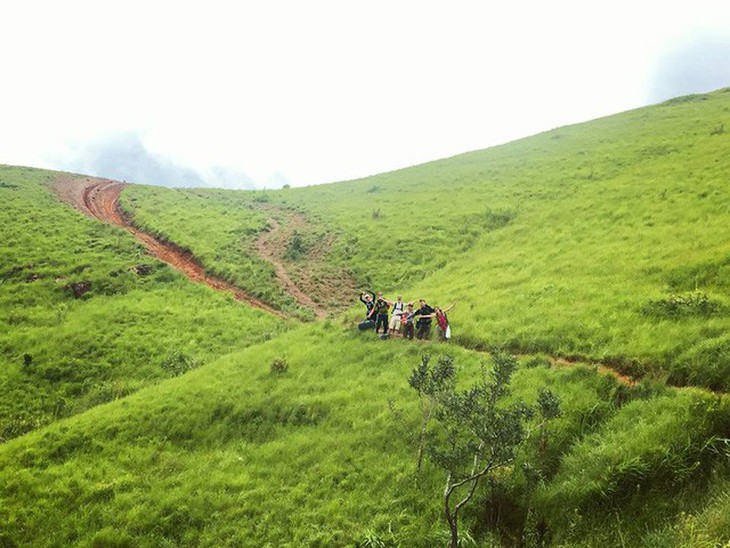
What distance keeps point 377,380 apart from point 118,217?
43.2 m

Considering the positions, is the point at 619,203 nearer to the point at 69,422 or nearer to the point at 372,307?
the point at 372,307

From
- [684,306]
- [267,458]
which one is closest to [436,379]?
[267,458]

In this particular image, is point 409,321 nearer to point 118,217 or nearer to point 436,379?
point 436,379

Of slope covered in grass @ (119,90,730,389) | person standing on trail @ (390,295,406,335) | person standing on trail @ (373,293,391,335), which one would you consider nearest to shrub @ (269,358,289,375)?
person standing on trail @ (373,293,391,335)

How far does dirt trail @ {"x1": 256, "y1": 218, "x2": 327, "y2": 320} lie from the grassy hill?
146cm

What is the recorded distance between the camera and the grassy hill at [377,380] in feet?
39.1

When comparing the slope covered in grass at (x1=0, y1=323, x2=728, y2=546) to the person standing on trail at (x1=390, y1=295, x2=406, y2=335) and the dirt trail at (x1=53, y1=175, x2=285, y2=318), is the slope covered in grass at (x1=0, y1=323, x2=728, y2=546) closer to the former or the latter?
the person standing on trail at (x1=390, y1=295, x2=406, y2=335)

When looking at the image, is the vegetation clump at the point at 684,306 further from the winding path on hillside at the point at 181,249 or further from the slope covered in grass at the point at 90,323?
the slope covered in grass at the point at 90,323

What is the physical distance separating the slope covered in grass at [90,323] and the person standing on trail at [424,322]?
33.4ft

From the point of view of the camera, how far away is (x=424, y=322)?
75.1ft

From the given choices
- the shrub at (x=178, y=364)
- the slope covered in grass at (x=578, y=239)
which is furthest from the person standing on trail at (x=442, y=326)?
the shrub at (x=178, y=364)

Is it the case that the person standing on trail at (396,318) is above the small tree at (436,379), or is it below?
below

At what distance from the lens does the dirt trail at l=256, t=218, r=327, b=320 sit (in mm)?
34062

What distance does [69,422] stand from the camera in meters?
20.1
